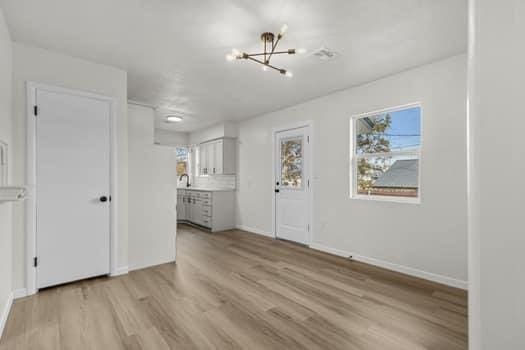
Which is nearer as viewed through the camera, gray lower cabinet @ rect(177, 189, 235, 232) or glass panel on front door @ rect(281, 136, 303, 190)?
glass panel on front door @ rect(281, 136, 303, 190)

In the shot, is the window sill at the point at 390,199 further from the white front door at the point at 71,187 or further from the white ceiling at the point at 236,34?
the white front door at the point at 71,187

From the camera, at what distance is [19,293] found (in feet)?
8.26

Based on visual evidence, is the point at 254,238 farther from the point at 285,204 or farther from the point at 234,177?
the point at 234,177

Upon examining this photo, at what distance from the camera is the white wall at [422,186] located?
2.81m

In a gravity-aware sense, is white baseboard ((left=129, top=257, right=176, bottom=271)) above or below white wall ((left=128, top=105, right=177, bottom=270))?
below

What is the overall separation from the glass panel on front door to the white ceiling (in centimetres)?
133

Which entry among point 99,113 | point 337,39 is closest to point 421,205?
point 337,39

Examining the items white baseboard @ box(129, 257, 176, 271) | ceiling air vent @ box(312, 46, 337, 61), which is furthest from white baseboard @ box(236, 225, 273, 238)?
ceiling air vent @ box(312, 46, 337, 61)

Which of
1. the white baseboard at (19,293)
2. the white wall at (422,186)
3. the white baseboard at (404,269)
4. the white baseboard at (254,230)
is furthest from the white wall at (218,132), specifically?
the white baseboard at (19,293)

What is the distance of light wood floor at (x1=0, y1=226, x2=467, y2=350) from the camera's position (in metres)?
1.89

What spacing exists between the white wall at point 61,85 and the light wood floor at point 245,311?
51cm

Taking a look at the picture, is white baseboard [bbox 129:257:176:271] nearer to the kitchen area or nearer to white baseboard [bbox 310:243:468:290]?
the kitchen area

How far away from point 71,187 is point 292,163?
11.0 feet

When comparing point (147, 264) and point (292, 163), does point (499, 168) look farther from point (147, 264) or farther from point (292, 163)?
point (292, 163)
